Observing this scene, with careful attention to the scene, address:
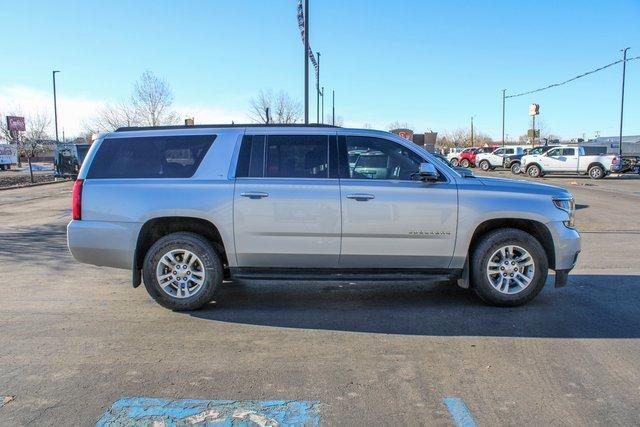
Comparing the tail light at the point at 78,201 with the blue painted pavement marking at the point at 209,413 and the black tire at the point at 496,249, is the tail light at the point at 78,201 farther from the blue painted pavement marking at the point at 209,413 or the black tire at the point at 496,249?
the black tire at the point at 496,249

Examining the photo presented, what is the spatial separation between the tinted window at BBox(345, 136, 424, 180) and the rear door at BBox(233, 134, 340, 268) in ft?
0.75

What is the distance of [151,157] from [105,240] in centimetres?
→ 101

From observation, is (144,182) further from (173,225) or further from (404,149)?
(404,149)

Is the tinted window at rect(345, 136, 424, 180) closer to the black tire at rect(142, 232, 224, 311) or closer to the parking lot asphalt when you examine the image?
the parking lot asphalt

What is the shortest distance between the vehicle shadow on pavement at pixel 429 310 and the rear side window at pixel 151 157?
158 centimetres

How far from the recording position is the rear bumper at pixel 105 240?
556 centimetres

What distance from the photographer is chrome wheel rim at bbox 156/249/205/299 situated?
5605 millimetres

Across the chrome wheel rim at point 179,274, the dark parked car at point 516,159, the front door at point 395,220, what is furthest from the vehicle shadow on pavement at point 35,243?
the dark parked car at point 516,159

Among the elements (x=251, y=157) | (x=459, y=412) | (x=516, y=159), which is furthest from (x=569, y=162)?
(x=459, y=412)

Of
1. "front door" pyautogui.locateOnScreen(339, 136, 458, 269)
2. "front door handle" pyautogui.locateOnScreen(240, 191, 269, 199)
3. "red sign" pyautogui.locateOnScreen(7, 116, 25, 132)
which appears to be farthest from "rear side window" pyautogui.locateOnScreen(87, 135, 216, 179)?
"red sign" pyautogui.locateOnScreen(7, 116, 25, 132)

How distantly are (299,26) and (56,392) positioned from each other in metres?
14.5

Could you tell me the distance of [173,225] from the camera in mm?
5727

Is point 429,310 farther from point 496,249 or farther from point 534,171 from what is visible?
point 534,171

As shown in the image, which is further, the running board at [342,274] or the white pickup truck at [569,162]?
the white pickup truck at [569,162]
